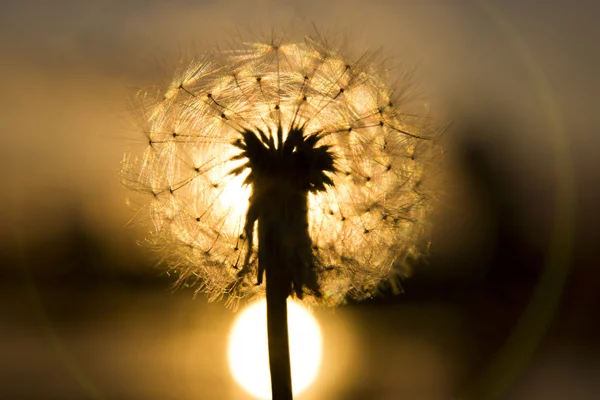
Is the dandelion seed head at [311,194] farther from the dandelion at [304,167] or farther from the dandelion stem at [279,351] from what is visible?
the dandelion stem at [279,351]

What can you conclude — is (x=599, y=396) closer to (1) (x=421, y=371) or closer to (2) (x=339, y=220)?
(1) (x=421, y=371)

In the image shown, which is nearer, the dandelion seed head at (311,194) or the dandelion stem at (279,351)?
the dandelion stem at (279,351)

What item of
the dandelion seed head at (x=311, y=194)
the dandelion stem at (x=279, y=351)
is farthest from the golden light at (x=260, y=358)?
the dandelion stem at (x=279, y=351)

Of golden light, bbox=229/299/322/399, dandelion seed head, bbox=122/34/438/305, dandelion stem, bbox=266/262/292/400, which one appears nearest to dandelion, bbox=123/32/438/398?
dandelion seed head, bbox=122/34/438/305

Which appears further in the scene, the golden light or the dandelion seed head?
the golden light

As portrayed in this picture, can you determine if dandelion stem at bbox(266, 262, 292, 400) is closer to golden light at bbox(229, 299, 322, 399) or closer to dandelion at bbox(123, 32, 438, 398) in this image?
dandelion at bbox(123, 32, 438, 398)

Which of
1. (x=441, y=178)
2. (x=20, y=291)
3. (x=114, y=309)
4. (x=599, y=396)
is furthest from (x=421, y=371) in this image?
(x=20, y=291)

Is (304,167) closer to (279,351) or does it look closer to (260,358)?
(279,351)
